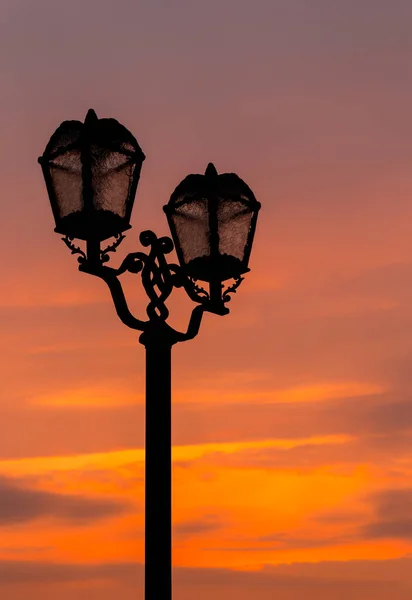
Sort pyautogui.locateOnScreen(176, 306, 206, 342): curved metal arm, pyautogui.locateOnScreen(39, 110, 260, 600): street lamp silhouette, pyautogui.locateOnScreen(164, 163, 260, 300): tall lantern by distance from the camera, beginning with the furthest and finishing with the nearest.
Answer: pyautogui.locateOnScreen(164, 163, 260, 300): tall lantern, pyautogui.locateOnScreen(176, 306, 206, 342): curved metal arm, pyautogui.locateOnScreen(39, 110, 260, 600): street lamp silhouette

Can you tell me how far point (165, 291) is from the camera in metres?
9.12

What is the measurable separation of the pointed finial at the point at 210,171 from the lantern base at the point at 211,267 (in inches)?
27.0

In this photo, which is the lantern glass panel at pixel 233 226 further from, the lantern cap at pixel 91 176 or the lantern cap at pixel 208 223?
the lantern cap at pixel 91 176

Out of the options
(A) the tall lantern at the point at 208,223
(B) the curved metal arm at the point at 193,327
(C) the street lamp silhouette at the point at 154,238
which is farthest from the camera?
(A) the tall lantern at the point at 208,223

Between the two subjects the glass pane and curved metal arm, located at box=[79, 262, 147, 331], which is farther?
the glass pane

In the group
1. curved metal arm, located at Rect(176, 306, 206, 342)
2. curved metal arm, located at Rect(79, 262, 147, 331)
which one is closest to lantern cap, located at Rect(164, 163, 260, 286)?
curved metal arm, located at Rect(176, 306, 206, 342)

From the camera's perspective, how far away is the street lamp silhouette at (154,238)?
27.4 feet

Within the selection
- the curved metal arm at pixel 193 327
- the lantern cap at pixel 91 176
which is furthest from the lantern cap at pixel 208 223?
the lantern cap at pixel 91 176

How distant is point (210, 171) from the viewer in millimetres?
9477

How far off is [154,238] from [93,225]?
2.07 ft

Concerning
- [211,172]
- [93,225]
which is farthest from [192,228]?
[93,225]

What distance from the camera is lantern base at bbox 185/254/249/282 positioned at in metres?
9.45

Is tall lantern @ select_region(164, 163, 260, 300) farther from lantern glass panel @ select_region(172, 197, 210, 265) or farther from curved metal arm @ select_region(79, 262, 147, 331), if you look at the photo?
curved metal arm @ select_region(79, 262, 147, 331)

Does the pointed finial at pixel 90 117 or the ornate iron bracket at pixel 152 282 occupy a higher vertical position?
the pointed finial at pixel 90 117
